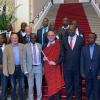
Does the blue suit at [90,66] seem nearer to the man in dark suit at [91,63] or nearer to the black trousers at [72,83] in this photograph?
the man in dark suit at [91,63]

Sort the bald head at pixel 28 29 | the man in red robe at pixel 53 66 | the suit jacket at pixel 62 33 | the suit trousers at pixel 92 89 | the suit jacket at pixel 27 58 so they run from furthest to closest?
the bald head at pixel 28 29 < the suit jacket at pixel 62 33 < the suit jacket at pixel 27 58 < the man in red robe at pixel 53 66 < the suit trousers at pixel 92 89

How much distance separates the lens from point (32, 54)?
30.0 ft

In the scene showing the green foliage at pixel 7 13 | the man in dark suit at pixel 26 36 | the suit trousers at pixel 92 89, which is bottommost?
the suit trousers at pixel 92 89

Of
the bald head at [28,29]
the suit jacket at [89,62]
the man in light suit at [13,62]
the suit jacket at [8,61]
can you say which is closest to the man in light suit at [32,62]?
the man in light suit at [13,62]

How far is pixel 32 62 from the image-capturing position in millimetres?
9117

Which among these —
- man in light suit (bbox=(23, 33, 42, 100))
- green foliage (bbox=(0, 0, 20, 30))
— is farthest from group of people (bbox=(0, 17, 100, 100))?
green foliage (bbox=(0, 0, 20, 30))

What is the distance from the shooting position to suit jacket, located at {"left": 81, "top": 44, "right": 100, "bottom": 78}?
8547 mm

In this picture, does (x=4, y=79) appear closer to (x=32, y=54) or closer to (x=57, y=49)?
(x=32, y=54)

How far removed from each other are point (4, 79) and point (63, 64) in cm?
156

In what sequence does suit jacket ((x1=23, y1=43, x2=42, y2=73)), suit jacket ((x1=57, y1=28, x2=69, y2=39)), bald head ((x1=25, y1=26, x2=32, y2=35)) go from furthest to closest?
bald head ((x1=25, y1=26, x2=32, y2=35)) < suit jacket ((x1=57, y1=28, x2=69, y2=39)) < suit jacket ((x1=23, y1=43, x2=42, y2=73))

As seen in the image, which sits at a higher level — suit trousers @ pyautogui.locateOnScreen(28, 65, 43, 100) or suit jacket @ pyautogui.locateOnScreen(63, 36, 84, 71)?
suit jacket @ pyautogui.locateOnScreen(63, 36, 84, 71)

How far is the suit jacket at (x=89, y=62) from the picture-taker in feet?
28.0

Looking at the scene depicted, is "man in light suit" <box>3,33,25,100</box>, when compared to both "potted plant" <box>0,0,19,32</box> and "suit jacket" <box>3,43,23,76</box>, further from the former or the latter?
"potted plant" <box>0,0,19,32</box>

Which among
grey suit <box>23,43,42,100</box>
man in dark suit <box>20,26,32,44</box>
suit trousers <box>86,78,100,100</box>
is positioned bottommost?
suit trousers <box>86,78,100,100</box>
